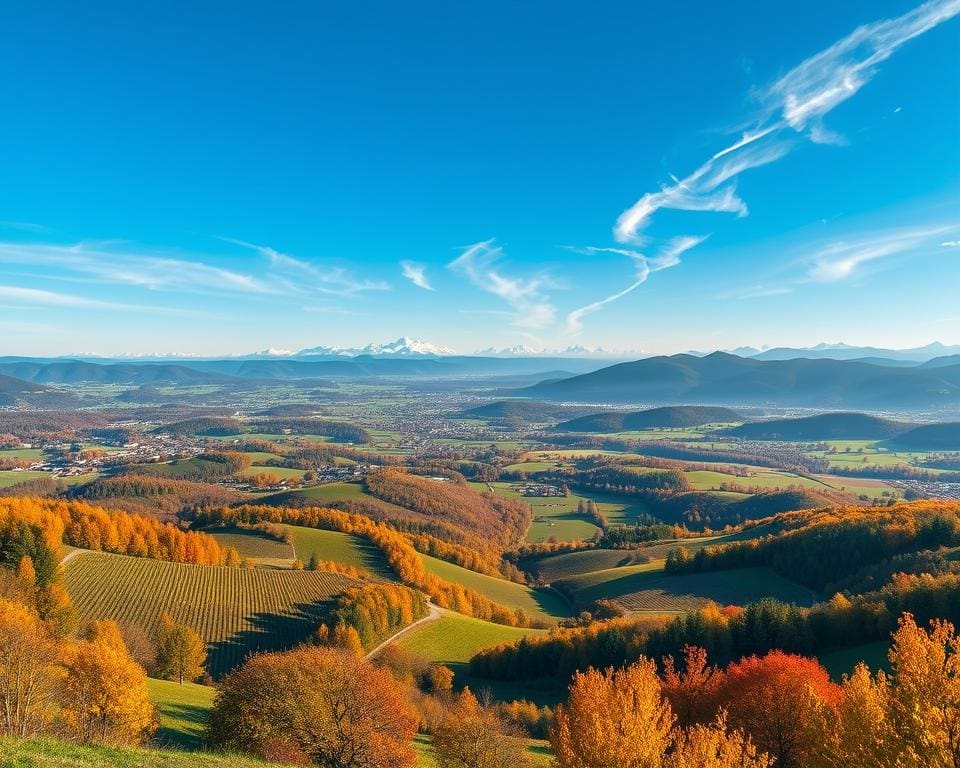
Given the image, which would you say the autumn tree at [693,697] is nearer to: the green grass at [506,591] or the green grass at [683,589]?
the green grass at [683,589]

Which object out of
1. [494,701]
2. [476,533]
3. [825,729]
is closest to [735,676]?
[825,729]

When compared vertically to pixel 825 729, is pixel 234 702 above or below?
below

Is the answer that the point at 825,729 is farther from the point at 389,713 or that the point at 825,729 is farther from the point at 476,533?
the point at 476,533

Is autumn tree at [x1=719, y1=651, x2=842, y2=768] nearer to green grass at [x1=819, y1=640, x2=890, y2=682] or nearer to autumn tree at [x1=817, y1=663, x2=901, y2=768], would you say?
autumn tree at [x1=817, y1=663, x2=901, y2=768]

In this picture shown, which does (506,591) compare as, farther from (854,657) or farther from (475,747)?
(475,747)

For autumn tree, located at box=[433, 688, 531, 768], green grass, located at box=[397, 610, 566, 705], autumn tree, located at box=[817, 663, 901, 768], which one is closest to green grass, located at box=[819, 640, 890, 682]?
green grass, located at box=[397, 610, 566, 705]
